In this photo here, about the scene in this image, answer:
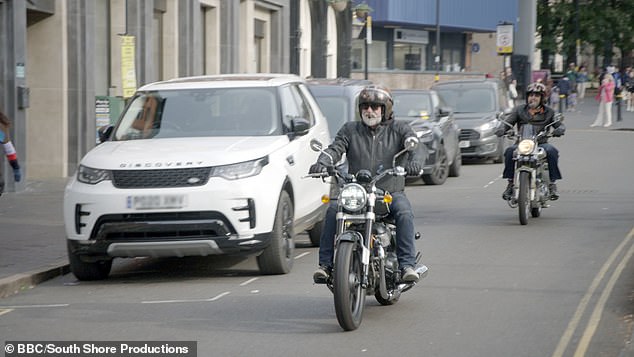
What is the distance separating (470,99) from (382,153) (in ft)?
59.4

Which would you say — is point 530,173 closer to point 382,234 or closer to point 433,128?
point 433,128

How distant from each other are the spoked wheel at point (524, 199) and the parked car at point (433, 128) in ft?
16.9

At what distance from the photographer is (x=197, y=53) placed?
94.1 feet

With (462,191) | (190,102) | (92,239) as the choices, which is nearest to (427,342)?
(92,239)

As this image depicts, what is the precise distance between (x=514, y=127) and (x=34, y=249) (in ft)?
20.9

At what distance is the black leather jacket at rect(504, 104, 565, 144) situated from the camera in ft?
51.0

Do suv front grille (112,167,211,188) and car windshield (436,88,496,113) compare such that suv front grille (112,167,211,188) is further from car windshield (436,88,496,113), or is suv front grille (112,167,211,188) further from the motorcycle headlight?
car windshield (436,88,496,113)

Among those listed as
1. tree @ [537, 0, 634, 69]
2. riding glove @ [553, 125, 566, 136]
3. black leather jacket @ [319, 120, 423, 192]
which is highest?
tree @ [537, 0, 634, 69]

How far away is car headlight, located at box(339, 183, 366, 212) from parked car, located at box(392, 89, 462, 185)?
38.5 ft

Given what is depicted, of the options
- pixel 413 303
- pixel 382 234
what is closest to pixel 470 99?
pixel 413 303

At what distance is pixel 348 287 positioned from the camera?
8.14 metres

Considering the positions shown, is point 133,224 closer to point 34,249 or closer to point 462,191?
point 34,249

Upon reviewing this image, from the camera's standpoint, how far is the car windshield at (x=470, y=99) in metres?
26.6

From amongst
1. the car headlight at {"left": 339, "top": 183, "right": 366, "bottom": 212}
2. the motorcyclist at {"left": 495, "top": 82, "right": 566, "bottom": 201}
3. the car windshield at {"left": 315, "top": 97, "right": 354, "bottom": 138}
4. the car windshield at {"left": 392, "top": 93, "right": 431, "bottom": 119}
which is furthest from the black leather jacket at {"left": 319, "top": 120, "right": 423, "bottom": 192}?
the car windshield at {"left": 392, "top": 93, "right": 431, "bottom": 119}
